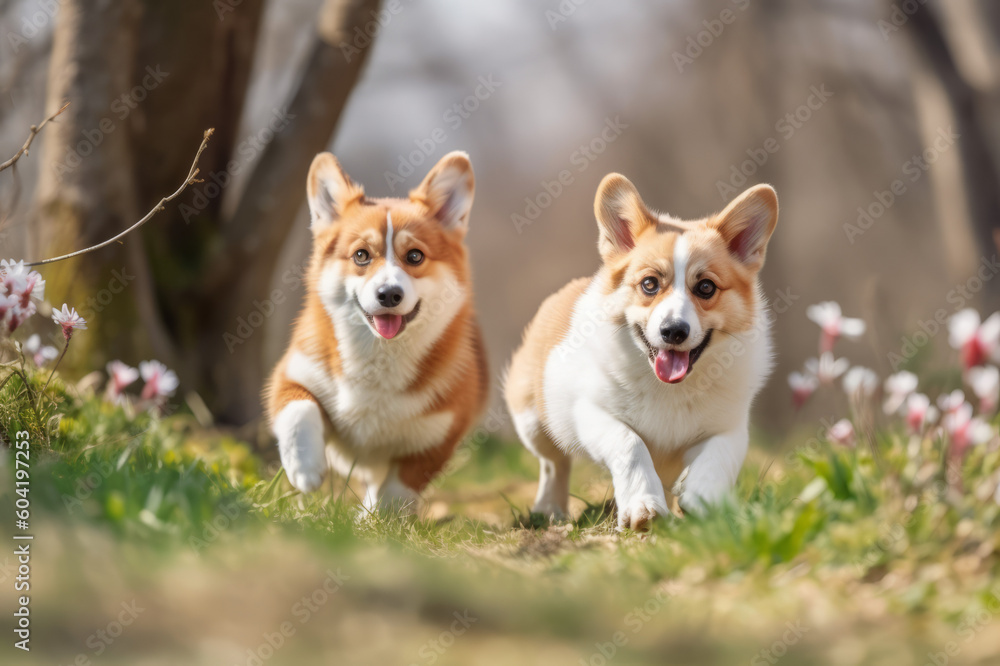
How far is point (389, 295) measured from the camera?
346 cm

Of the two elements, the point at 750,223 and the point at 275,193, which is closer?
the point at 750,223


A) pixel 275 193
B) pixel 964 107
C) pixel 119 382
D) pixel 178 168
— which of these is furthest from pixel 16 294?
pixel 964 107

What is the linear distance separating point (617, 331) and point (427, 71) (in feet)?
29.1

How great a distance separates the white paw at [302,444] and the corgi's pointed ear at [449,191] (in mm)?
1157

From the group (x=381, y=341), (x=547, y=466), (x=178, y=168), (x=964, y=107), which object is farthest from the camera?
(x=178, y=168)

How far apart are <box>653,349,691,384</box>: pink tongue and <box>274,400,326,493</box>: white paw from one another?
1.53 m

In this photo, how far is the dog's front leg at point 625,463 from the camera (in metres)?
2.98

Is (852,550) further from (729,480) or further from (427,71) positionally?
(427,71)

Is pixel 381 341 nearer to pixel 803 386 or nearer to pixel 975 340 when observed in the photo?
pixel 803 386

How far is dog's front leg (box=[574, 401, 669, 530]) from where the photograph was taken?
2979 mm

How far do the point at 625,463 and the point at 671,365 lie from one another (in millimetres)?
429

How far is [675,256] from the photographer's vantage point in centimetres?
322

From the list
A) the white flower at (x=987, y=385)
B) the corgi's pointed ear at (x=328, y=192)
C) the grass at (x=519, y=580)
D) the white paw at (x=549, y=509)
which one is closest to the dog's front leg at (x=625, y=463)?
the grass at (x=519, y=580)

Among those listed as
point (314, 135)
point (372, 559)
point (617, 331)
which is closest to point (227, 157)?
point (314, 135)
